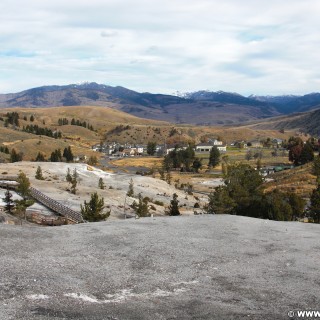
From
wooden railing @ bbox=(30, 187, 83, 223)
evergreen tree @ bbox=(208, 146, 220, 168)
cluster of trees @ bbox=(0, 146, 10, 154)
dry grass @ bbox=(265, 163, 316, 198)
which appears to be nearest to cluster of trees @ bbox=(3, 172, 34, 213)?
wooden railing @ bbox=(30, 187, 83, 223)

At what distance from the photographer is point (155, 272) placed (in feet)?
69.9

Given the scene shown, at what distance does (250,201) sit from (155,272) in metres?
37.8

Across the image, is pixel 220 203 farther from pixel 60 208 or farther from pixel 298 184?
pixel 298 184

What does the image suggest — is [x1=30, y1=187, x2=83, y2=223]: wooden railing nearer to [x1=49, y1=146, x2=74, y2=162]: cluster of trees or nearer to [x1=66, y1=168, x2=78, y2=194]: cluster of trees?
[x1=66, y1=168, x2=78, y2=194]: cluster of trees

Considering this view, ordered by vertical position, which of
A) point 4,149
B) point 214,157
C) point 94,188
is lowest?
point 94,188

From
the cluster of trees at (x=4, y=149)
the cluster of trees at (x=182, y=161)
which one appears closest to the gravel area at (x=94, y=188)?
the cluster of trees at (x=182, y=161)

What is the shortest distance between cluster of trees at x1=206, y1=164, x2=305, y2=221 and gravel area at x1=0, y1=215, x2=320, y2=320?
55.5 feet

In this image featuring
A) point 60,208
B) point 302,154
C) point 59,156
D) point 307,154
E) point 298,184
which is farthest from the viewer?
point 59,156

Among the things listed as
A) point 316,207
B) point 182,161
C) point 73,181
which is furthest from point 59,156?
point 316,207

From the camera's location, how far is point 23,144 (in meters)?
169

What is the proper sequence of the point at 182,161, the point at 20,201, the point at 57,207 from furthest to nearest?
the point at 182,161 < the point at 57,207 < the point at 20,201

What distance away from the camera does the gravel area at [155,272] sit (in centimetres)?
1633

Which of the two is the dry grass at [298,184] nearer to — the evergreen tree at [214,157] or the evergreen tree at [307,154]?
the evergreen tree at [307,154]

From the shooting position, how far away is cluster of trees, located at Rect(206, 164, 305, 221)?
49.2 meters
